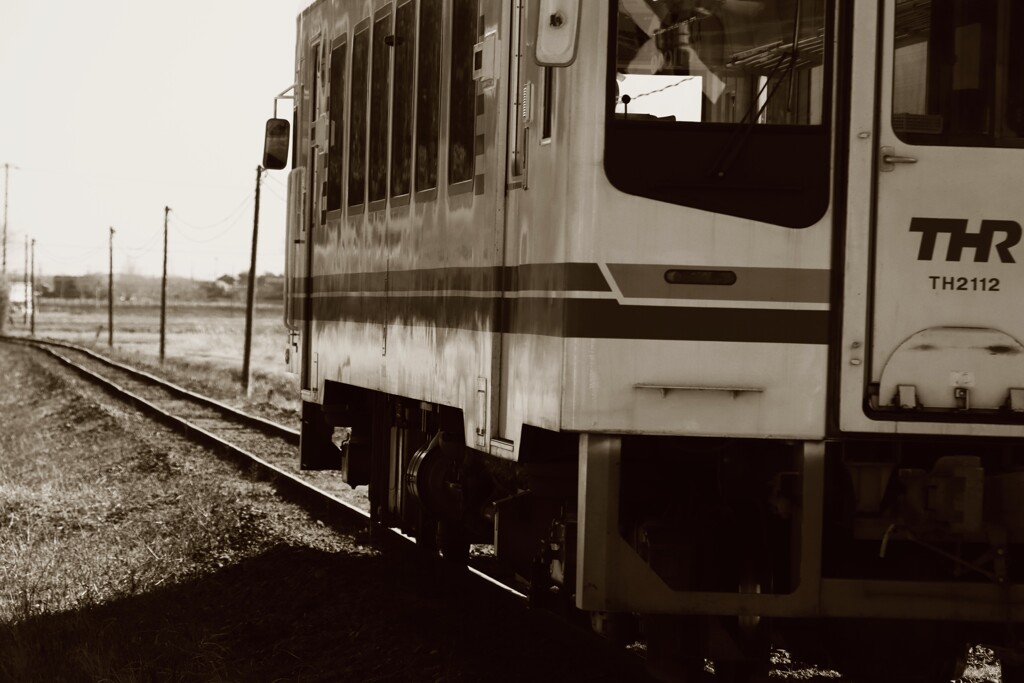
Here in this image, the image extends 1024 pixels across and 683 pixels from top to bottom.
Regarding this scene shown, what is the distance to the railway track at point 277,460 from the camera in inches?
352

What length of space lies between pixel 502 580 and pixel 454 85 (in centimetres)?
368

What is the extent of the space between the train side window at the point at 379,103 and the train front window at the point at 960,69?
12.0 feet

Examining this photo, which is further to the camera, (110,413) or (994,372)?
(110,413)

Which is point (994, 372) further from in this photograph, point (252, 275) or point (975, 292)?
point (252, 275)

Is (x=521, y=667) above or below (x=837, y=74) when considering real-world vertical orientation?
below

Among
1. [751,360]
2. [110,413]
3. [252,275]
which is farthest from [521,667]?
[252,275]

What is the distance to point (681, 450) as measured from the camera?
595 centimetres

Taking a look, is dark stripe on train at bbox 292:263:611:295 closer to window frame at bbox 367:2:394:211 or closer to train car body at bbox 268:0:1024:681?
train car body at bbox 268:0:1024:681

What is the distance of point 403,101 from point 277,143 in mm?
3634

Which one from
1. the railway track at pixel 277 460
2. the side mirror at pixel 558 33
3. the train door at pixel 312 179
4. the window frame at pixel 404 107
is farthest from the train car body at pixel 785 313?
the train door at pixel 312 179

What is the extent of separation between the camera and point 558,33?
5.48 m

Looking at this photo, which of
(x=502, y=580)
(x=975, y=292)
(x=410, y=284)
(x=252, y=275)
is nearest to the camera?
(x=975, y=292)

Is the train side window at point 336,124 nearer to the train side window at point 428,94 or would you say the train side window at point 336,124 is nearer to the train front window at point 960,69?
the train side window at point 428,94

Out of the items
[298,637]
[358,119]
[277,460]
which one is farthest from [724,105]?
[277,460]
